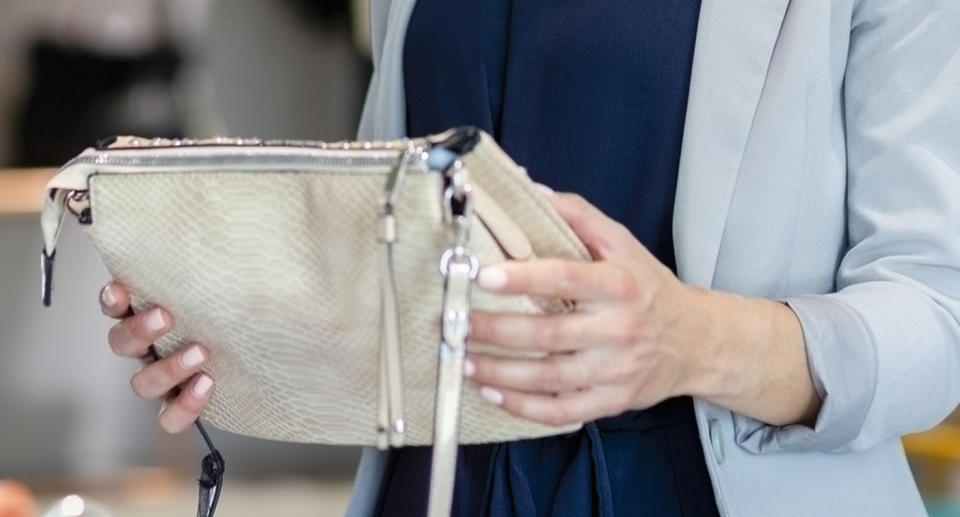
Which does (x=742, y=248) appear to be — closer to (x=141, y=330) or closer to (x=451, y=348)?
(x=451, y=348)

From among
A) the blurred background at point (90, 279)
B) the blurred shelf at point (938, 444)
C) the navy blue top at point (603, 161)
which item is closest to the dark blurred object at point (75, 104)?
the blurred background at point (90, 279)

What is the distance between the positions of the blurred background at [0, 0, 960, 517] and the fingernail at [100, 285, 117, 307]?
1.95 meters

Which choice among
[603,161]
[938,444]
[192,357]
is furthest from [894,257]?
[938,444]

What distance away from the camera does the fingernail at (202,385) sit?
2.38 ft

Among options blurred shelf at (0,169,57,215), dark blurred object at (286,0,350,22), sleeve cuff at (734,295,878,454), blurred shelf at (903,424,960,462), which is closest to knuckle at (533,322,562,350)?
sleeve cuff at (734,295,878,454)

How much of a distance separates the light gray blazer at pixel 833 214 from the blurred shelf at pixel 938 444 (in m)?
1.66

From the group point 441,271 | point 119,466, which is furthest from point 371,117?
point 119,466

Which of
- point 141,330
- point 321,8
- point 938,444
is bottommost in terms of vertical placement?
point 938,444

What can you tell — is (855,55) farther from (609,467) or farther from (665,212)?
(609,467)

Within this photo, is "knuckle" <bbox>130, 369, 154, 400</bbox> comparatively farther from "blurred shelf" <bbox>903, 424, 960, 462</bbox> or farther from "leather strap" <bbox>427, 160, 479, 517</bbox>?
"blurred shelf" <bbox>903, 424, 960, 462</bbox>

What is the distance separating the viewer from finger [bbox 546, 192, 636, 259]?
2.03ft

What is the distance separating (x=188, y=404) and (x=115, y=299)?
0.07 meters

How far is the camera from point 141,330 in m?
0.70

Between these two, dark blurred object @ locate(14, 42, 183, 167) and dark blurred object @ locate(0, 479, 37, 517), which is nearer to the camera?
dark blurred object @ locate(0, 479, 37, 517)
